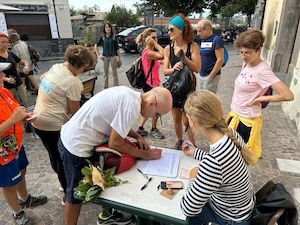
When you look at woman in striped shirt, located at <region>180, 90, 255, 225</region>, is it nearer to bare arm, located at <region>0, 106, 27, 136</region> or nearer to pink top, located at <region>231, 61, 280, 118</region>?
pink top, located at <region>231, 61, 280, 118</region>

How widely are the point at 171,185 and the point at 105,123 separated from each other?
2.06 feet

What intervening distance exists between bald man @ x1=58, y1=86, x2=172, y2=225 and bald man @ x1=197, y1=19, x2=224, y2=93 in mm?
2174

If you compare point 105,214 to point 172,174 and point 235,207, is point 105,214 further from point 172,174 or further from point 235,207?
point 235,207

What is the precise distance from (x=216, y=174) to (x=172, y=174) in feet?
1.47

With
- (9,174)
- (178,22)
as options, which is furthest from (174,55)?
(9,174)

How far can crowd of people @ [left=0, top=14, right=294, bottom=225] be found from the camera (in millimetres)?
1357

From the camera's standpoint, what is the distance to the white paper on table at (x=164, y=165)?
1.68 metres

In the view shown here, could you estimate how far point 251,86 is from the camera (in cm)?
220

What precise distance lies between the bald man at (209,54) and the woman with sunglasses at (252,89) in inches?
52.3

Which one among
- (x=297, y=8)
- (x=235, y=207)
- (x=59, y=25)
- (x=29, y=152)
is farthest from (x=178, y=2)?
(x=235, y=207)

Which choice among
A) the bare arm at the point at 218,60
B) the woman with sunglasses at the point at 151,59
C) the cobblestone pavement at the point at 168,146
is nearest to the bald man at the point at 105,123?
the cobblestone pavement at the point at 168,146

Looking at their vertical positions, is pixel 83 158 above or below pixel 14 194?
above

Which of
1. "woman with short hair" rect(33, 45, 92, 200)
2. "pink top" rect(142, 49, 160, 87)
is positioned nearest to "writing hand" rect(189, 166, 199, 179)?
"woman with short hair" rect(33, 45, 92, 200)

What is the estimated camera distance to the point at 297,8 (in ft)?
20.8
